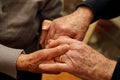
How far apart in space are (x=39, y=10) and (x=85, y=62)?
0.33 metres

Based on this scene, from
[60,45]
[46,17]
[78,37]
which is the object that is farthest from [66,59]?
[46,17]

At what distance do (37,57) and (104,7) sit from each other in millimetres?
431

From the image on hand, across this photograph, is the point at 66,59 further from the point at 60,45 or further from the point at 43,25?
the point at 43,25

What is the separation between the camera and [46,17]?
1.12 meters

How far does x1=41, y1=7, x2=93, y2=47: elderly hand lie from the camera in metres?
1.05

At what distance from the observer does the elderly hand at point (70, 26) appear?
105 cm

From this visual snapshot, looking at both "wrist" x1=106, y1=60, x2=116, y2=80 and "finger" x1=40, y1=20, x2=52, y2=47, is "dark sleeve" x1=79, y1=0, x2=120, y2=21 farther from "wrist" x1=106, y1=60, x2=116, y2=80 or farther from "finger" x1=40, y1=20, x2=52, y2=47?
"wrist" x1=106, y1=60, x2=116, y2=80

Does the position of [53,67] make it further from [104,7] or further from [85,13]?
[104,7]

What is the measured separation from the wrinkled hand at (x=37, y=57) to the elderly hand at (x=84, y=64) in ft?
0.07

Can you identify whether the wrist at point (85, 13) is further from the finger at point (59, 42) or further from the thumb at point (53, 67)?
the thumb at point (53, 67)

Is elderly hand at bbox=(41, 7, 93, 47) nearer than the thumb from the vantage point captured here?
No

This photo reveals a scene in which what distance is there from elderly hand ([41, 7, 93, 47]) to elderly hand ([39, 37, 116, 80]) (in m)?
0.12

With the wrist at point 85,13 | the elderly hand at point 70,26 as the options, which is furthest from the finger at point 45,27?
the wrist at point 85,13

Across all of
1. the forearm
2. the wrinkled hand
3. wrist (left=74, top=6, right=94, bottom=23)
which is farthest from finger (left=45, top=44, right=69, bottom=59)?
wrist (left=74, top=6, right=94, bottom=23)
